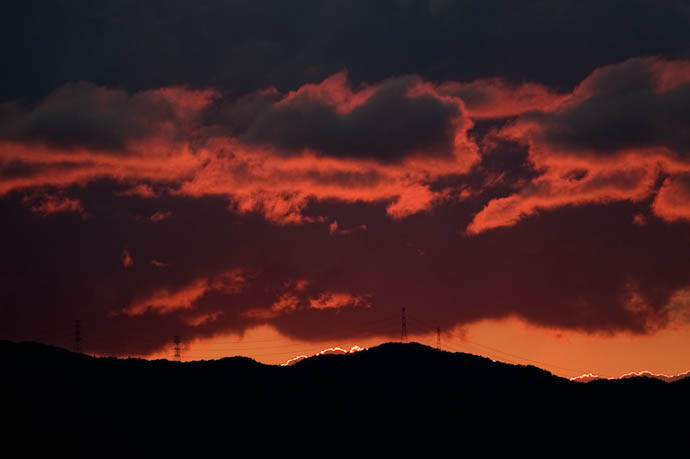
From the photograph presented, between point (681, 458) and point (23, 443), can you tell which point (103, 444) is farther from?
point (681, 458)

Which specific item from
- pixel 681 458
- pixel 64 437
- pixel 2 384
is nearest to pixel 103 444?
pixel 64 437

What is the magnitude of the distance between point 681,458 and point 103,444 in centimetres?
10364

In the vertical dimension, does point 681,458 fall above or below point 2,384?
below

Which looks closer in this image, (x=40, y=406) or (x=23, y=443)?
(x=23, y=443)

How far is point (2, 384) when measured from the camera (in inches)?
7820

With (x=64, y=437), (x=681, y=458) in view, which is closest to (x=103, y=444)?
(x=64, y=437)

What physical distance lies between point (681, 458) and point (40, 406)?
4538 inches

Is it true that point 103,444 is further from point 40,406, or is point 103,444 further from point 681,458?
point 681,458

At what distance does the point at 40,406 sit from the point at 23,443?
1276 cm

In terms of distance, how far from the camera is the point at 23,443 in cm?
18775

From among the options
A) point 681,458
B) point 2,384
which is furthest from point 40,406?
point 681,458

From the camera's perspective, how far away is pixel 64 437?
193750 millimetres

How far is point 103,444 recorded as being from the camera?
19988 cm

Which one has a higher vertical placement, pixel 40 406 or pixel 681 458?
pixel 40 406
